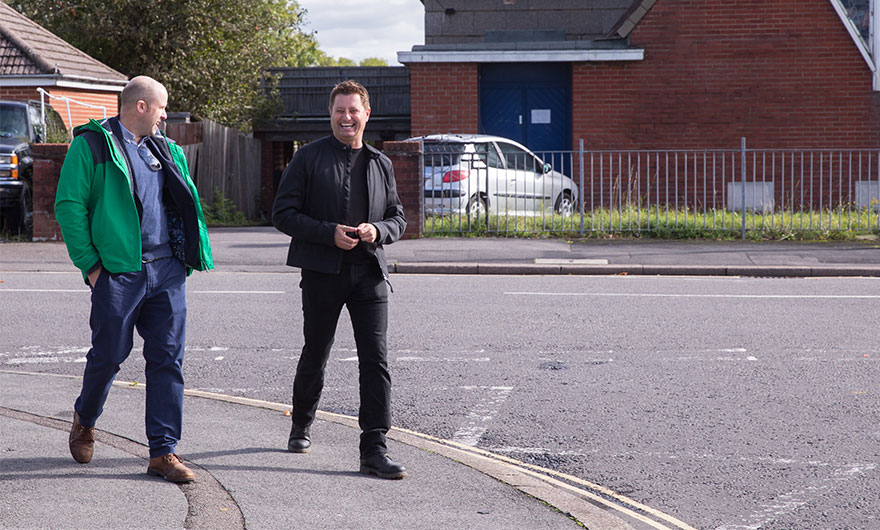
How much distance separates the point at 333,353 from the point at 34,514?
4085 mm

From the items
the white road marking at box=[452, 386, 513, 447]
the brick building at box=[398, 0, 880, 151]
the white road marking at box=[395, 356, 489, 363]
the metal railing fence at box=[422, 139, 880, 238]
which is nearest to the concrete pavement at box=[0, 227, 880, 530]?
the white road marking at box=[452, 386, 513, 447]

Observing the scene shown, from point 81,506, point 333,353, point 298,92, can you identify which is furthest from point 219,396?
point 298,92

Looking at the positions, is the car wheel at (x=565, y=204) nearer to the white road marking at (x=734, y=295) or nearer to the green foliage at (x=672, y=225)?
the green foliage at (x=672, y=225)

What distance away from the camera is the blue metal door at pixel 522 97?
908 inches

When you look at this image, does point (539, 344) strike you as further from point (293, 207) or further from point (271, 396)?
point (293, 207)

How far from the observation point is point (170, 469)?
15.5ft

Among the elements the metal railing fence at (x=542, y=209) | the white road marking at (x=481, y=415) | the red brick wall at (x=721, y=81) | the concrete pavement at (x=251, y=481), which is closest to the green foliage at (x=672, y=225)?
the metal railing fence at (x=542, y=209)

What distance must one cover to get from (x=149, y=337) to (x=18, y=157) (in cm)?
1276

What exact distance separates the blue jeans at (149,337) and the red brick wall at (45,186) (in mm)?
12113

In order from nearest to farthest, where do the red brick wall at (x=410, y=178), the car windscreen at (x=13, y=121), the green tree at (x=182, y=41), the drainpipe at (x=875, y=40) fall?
the red brick wall at (x=410, y=178) → the car windscreen at (x=13, y=121) → the drainpipe at (x=875, y=40) → the green tree at (x=182, y=41)

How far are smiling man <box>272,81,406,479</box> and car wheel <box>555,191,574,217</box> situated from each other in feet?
41.0

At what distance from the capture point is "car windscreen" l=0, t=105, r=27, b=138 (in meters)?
17.0

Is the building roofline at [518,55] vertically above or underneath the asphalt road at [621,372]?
above

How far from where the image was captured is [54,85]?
845 inches
